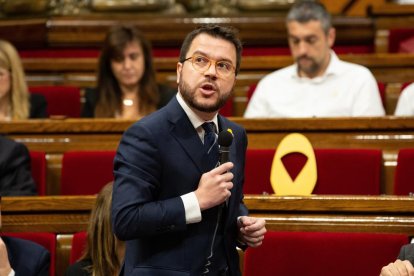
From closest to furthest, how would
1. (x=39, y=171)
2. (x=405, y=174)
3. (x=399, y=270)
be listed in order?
(x=399, y=270), (x=405, y=174), (x=39, y=171)

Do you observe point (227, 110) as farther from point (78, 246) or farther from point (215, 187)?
point (215, 187)

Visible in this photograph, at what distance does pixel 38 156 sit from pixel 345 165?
0.38 metres

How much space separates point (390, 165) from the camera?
1.05m

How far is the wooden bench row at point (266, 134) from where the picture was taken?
1086 mm

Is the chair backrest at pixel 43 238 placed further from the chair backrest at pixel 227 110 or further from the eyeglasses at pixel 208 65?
the chair backrest at pixel 227 110

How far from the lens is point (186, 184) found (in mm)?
613

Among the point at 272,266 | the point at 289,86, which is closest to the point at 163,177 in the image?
the point at 272,266

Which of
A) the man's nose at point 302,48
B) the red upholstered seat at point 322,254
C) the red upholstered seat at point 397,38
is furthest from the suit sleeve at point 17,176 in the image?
the red upholstered seat at point 397,38

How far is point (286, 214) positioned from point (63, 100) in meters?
0.64

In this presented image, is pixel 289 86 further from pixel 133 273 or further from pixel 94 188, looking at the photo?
pixel 133 273

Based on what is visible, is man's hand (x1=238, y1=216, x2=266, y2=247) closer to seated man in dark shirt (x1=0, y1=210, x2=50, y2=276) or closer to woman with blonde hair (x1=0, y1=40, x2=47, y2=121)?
seated man in dark shirt (x1=0, y1=210, x2=50, y2=276)

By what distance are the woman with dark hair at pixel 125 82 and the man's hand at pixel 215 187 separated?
71 cm

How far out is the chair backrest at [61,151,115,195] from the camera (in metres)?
1.07

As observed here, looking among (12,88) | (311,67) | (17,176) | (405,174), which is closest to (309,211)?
(405,174)
